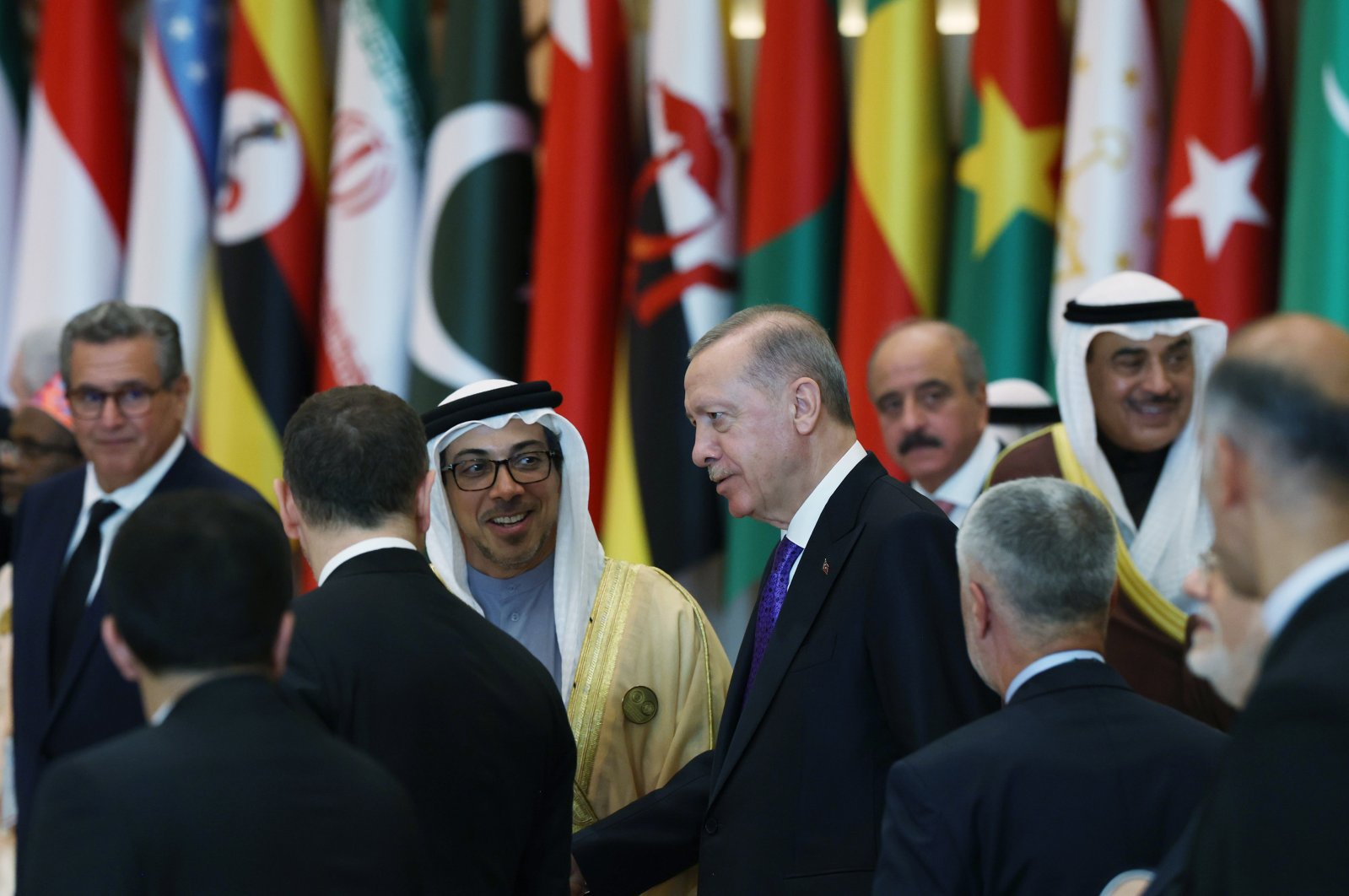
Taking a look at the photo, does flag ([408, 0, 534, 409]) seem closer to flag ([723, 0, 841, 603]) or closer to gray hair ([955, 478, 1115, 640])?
flag ([723, 0, 841, 603])

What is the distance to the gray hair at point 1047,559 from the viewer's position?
2057mm

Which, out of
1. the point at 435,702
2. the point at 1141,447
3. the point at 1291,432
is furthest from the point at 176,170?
the point at 1291,432

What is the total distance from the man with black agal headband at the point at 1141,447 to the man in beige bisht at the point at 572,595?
937 millimetres

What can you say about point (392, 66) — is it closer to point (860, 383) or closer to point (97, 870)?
point (860, 383)

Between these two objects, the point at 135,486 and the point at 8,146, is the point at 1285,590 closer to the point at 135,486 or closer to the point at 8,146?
the point at 135,486

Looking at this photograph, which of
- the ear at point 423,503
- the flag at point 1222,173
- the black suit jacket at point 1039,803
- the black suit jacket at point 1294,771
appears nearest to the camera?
the black suit jacket at point 1294,771

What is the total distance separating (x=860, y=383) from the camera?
4.85 metres

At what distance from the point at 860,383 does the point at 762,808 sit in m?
2.61

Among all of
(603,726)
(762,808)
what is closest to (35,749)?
(603,726)

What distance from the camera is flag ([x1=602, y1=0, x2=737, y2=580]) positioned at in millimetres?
5098

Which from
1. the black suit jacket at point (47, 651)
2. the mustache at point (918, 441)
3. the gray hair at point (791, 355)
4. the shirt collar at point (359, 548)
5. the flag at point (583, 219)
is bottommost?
the black suit jacket at point (47, 651)

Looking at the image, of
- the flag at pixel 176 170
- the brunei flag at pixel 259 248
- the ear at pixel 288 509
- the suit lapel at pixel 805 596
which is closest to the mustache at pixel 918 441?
the suit lapel at pixel 805 596

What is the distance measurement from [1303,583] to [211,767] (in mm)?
1019

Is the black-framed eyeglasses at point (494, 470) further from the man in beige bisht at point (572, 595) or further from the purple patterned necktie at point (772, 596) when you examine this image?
the purple patterned necktie at point (772, 596)
